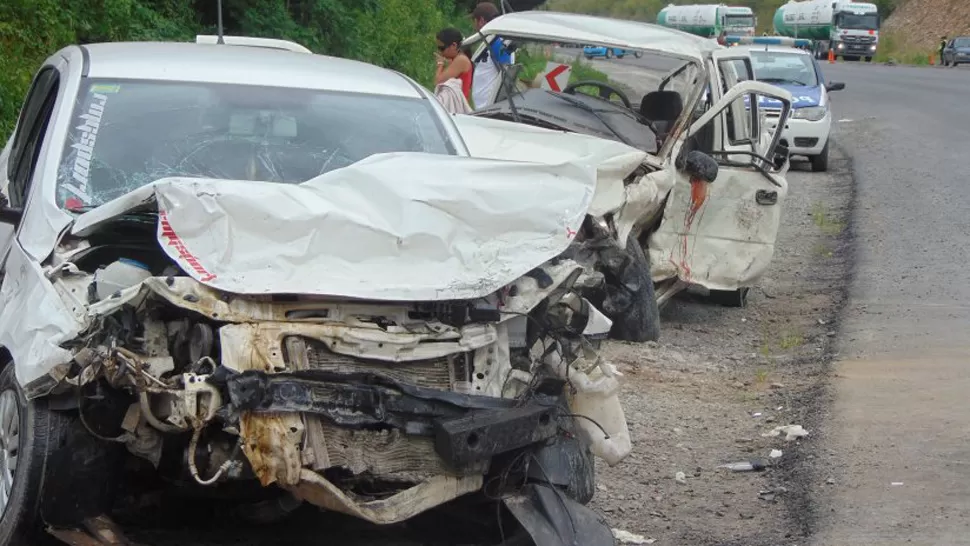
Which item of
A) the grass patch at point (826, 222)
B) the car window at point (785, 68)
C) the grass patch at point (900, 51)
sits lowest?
the grass patch at point (900, 51)

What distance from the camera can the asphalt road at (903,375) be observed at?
19.5ft

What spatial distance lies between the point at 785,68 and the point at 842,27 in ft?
137

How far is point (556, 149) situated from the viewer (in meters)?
8.73

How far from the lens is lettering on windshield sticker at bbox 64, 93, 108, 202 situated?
5504mm

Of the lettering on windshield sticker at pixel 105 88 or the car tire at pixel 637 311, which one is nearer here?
the lettering on windshield sticker at pixel 105 88

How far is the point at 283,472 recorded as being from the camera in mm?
4453

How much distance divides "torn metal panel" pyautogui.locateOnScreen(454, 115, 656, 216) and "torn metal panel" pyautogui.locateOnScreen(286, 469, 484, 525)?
10.4ft

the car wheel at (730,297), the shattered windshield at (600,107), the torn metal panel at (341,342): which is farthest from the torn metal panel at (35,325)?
the car wheel at (730,297)

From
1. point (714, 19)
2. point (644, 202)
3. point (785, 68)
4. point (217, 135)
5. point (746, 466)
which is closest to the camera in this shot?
point (217, 135)

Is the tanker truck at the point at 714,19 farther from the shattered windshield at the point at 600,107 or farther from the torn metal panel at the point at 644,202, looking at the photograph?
the torn metal panel at the point at 644,202

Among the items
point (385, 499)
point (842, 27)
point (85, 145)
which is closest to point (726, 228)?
point (85, 145)

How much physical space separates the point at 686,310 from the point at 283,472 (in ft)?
21.9

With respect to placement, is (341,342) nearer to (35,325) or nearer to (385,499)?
(385,499)

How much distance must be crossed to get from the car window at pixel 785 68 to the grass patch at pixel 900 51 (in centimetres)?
4236
